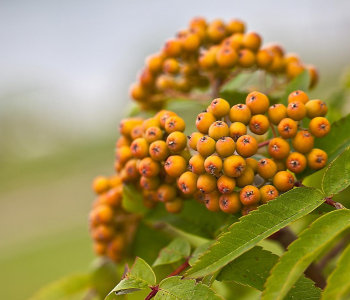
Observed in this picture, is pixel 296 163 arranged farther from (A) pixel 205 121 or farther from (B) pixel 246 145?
(A) pixel 205 121

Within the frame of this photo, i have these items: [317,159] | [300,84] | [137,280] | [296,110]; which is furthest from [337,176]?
[137,280]

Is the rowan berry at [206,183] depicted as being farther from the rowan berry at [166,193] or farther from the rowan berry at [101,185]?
the rowan berry at [101,185]

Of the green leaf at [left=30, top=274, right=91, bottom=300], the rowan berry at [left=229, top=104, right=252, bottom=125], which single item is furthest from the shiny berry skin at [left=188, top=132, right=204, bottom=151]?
the green leaf at [left=30, top=274, right=91, bottom=300]

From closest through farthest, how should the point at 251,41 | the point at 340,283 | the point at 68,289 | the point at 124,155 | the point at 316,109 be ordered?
1. the point at 340,283
2. the point at 316,109
3. the point at 124,155
4. the point at 251,41
5. the point at 68,289

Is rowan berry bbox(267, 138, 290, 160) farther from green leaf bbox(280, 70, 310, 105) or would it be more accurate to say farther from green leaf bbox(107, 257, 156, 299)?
green leaf bbox(107, 257, 156, 299)

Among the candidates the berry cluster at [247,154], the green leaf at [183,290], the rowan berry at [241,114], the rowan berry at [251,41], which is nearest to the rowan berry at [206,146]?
the berry cluster at [247,154]

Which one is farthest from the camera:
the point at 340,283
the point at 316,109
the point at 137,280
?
the point at 316,109
